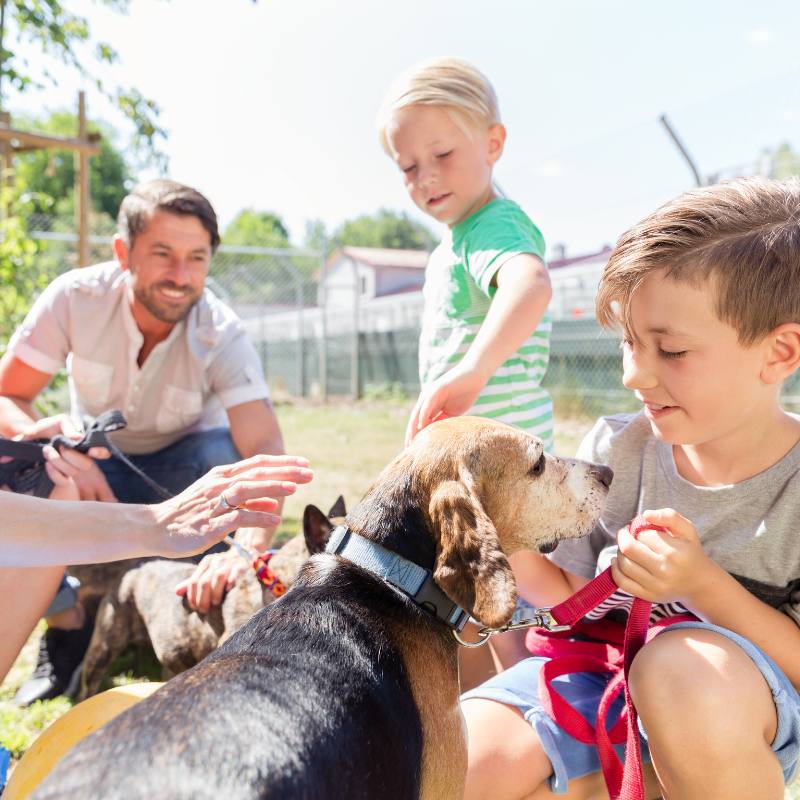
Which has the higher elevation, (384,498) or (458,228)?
(458,228)

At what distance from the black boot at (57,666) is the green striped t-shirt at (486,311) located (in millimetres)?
2501

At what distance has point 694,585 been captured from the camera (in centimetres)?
211

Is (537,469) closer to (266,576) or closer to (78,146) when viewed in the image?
A: (266,576)

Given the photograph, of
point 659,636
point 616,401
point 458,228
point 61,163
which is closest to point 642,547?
point 659,636

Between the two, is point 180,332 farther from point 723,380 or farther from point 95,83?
point 95,83

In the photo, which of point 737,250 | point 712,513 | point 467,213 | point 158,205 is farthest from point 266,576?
point 158,205

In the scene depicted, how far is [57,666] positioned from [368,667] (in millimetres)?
2903

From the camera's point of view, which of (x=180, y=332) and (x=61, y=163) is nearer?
(x=180, y=332)

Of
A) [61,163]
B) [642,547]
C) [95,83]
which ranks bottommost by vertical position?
[642,547]

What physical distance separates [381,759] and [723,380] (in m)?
1.44

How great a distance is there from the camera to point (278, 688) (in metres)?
1.79

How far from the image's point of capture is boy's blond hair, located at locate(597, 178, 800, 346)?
221 centimetres

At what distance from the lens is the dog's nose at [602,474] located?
2617 mm

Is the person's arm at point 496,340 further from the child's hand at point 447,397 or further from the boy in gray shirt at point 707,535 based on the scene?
the boy in gray shirt at point 707,535
